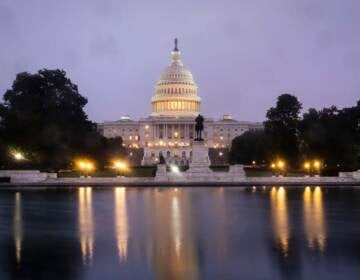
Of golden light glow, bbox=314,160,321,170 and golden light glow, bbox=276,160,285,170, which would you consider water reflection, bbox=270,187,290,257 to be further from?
golden light glow, bbox=276,160,285,170

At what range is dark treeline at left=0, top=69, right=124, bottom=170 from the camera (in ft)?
225

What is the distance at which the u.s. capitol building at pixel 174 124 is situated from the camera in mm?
176625

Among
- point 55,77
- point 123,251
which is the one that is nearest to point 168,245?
point 123,251

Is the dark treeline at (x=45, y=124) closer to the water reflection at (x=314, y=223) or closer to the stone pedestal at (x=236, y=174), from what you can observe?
the stone pedestal at (x=236, y=174)

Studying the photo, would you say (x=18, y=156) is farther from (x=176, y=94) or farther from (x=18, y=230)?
(x=176, y=94)

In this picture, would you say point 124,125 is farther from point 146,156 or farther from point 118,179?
point 118,179

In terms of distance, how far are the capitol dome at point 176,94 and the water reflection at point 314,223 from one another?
5612 inches

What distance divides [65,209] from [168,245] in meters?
13.1

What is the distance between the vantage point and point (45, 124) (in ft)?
235

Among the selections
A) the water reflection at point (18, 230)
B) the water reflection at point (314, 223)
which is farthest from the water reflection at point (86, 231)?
the water reflection at point (314, 223)

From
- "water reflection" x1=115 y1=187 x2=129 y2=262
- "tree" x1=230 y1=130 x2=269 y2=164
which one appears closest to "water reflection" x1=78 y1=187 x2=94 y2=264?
"water reflection" x1=115 y1=187 x2=129 y2=262

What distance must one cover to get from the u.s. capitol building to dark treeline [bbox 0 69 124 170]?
307ft

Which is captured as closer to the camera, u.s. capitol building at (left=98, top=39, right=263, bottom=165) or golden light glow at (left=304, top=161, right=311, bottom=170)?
golden light glow at (left=304, top=161, right=311, bottom=170)

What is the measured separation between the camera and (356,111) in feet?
254
